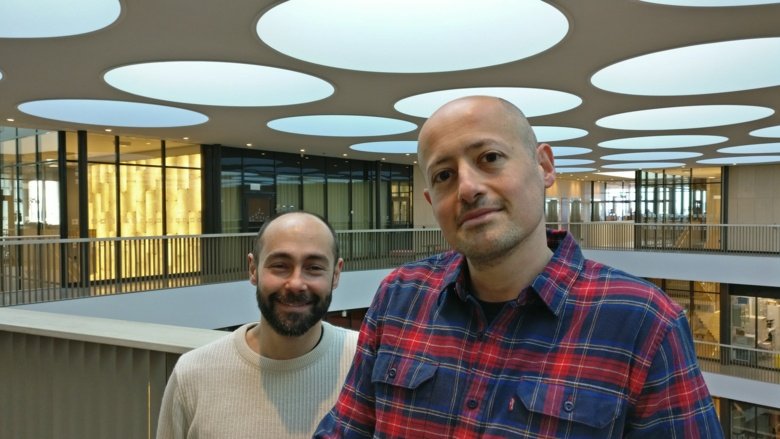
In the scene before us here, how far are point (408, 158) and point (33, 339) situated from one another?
20671 millimetres

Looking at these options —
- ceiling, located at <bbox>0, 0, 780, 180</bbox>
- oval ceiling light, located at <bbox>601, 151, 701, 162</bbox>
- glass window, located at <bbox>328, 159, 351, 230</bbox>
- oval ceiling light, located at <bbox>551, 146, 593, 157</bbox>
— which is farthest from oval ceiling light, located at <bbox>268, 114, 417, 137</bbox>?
oval ceiling light, located at <bbox>601, 151, 701, 162</bbox>

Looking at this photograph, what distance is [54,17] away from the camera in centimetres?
625

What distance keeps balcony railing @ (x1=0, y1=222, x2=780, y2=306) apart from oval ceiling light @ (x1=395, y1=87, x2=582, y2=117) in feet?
10.9

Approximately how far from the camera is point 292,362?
2.05m

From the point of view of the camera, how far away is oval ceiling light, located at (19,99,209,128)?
1167 cm

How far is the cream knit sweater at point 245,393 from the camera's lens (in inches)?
77.4

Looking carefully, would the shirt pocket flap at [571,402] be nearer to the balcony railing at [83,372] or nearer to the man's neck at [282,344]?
the man's neck at [282,344]

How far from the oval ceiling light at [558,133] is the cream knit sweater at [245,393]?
44.3 feet

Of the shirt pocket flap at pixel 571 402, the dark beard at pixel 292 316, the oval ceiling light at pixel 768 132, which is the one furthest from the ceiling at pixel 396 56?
the shirt pocket flap at pixel 571 402

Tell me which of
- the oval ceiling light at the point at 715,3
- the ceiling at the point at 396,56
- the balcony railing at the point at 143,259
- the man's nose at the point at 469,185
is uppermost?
the ceiling at the point at 396,56

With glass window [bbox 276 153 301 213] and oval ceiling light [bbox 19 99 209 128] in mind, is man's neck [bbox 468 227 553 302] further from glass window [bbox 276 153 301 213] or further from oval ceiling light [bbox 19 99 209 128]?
glass window [bbox 276 153 301 213]

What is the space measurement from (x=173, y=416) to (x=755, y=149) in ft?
71.1

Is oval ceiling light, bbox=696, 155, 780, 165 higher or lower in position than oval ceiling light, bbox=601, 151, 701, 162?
lower

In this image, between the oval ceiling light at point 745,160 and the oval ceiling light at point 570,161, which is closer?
the oval ceiling light at point 745,160
